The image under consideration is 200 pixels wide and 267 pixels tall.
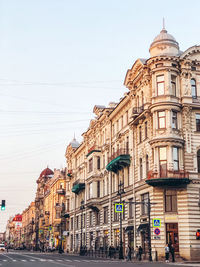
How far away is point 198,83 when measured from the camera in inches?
1781

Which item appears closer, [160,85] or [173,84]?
[160,85]

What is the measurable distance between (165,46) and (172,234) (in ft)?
65.3

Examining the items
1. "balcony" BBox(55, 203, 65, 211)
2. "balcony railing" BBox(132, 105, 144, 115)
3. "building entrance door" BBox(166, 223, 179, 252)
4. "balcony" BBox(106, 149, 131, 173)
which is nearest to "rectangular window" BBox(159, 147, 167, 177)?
"building entrance door" BBox(166, 223, 179, 252)

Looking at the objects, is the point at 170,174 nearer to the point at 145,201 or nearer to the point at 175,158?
the point at 175,158

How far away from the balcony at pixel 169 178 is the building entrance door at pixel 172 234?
4042mm

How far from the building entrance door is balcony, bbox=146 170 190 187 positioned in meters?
4.04

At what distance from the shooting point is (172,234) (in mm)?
40969

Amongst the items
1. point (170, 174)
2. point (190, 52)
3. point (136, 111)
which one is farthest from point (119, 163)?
point (190, 52)

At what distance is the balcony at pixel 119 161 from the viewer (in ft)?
168

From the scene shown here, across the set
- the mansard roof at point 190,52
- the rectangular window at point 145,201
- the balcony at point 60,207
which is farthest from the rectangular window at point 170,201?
the balcony at point 60,207

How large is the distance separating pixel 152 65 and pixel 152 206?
1507cm

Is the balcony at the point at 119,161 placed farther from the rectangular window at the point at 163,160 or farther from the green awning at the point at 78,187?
the green awning at the point at 78,187

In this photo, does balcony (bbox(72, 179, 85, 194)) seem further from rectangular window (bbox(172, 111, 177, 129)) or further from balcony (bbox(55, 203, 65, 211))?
rectangular window (bbox(172, 111, 177, 129))

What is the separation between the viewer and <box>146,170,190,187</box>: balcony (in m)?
40.6
